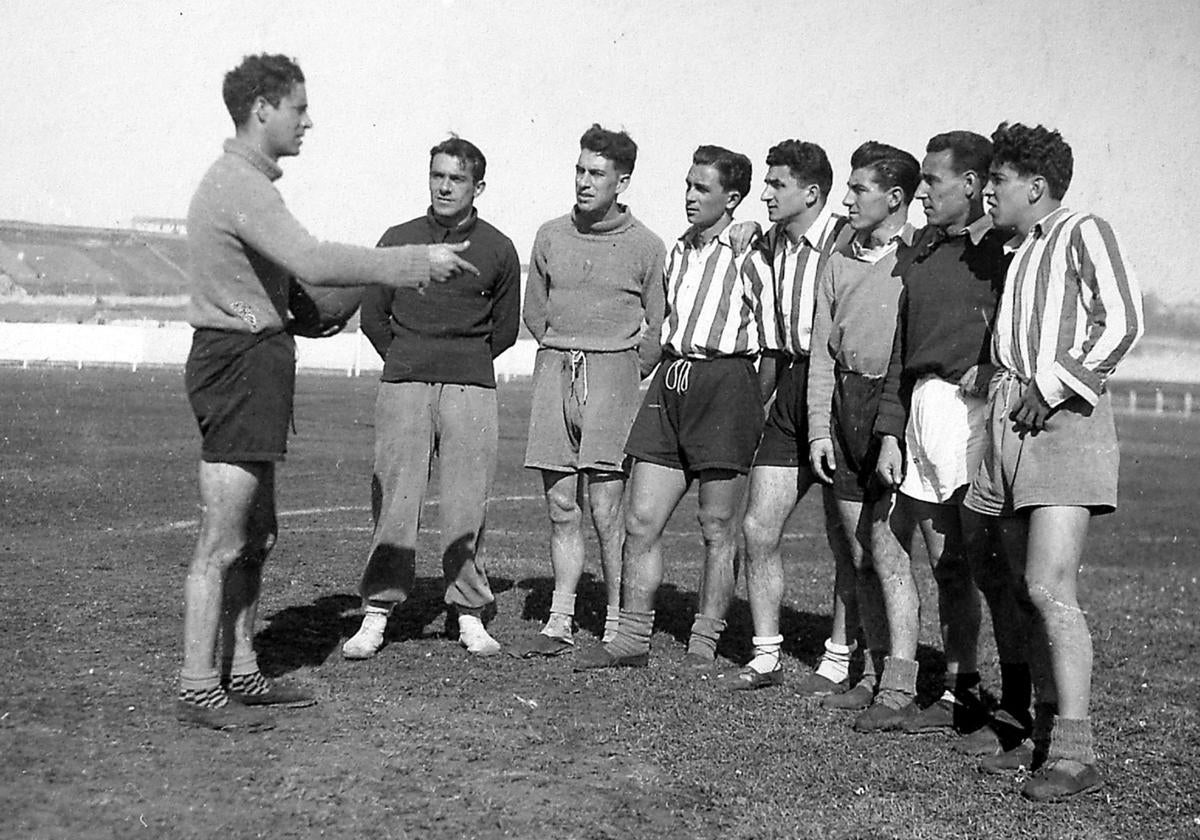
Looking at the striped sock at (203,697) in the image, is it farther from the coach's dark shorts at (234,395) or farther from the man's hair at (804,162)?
the man's hair at (804,162)

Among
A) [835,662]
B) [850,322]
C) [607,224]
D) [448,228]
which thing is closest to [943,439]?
[850,322]

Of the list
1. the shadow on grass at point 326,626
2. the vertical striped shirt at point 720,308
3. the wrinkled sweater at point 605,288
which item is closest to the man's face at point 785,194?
the vertical striped shirt at point 720,308

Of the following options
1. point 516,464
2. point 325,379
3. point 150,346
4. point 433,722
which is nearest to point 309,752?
point 433,722

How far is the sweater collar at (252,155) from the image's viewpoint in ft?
16.3

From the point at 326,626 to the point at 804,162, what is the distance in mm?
3329

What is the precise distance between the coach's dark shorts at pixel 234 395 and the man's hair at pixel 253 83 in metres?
0.84

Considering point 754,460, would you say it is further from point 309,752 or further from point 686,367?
point 309,752

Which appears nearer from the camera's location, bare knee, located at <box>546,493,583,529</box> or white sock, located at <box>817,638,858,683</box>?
white sock, located at <box>817,638,858,683</box>

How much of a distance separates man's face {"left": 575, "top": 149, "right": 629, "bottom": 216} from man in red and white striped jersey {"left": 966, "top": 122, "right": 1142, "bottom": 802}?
223cm

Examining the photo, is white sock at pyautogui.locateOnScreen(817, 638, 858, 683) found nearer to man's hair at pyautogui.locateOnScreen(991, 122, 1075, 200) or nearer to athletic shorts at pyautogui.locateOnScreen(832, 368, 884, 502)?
athletic shorts at pyautogui.locateOnScreen(832, 368, 884, 502)

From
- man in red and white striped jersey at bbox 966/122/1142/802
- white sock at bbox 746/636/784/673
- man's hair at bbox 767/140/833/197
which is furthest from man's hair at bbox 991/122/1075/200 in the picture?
white sock at bbox 746/636/784/673

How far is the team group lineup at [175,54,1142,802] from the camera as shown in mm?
4777

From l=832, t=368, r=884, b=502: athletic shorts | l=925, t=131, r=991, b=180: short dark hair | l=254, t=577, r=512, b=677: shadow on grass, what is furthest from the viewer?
l=254, t=577, r=512, b=677: shadow on grass

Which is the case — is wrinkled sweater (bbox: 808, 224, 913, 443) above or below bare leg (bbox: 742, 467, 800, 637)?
above
